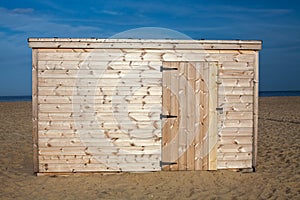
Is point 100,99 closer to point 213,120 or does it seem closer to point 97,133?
point 97,133

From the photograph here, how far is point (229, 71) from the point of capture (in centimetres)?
717

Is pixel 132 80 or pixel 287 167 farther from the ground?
pixel 132 80

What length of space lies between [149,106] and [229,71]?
192 centimetres

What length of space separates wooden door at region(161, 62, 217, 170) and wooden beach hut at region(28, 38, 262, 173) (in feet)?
0.07

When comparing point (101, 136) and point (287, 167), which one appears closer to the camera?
point (101, 136)

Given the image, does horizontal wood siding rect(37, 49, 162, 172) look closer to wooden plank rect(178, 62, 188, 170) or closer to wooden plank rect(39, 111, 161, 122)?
wooden plank rect(39, 111, 161, 122)

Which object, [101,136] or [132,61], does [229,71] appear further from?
[101,136]

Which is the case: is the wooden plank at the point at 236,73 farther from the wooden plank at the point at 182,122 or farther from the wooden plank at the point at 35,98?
the wooden plank at the point at 35,98

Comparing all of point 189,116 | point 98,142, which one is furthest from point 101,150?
point 189,116

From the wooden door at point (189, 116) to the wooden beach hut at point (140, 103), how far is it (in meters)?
0.02

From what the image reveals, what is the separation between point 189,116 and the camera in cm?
716

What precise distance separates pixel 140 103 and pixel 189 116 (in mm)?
1119

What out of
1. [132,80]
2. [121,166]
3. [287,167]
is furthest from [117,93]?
[287,167]

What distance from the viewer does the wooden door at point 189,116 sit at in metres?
7.09
